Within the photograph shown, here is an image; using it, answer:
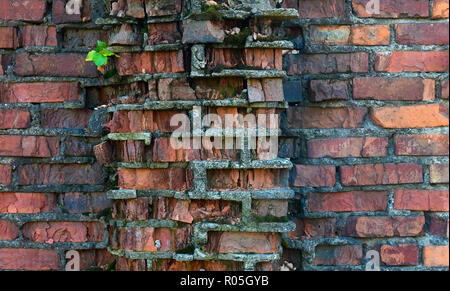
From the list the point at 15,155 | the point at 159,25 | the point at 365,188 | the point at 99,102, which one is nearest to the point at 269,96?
the point at 159,25

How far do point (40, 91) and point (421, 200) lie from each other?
4.38ft

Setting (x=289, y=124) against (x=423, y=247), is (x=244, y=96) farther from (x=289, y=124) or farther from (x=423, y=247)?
(x=423, y=247)

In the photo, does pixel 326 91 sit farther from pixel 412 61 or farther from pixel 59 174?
pixel 59 174

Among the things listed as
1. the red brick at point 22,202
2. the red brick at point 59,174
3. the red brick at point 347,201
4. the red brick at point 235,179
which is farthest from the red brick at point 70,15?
the red brick at point 347,201

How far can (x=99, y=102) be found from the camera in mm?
1448

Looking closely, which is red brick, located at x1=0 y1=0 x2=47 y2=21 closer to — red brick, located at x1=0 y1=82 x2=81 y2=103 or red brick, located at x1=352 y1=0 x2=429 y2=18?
red brick, located at x1=0 y1=82 x2=81 y2=103

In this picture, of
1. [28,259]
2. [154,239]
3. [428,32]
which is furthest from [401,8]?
[28,259]

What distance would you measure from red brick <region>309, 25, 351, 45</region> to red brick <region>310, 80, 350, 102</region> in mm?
140

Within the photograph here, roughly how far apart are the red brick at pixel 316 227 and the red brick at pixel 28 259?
0.81 metres

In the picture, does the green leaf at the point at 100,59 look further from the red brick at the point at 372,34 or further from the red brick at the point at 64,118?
the red brick at the point at 372,34

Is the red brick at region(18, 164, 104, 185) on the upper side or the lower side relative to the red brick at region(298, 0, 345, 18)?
lower

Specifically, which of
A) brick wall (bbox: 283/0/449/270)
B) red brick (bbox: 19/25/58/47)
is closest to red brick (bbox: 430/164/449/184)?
brick wall (bbox: 283/0/449/270)

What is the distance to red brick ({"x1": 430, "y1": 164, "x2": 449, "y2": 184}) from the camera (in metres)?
1.40

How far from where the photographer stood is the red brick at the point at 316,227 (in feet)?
4.64
